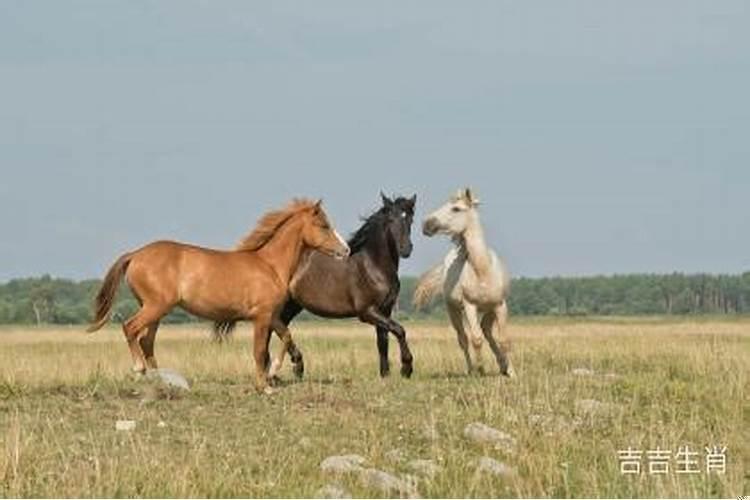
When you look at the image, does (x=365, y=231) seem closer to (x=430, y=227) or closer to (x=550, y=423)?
(x=430, y=227)

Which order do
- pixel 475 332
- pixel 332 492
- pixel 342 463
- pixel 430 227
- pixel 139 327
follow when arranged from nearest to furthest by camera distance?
pixel 332 492 → pixel 342 463 → pixel 139 327 → pixel 475 332 → pixel 430 227

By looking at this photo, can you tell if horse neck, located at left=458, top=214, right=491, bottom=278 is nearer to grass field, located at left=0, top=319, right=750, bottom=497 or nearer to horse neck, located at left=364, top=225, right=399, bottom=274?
horse neck, located at left=364, top=225, right=399, bottom=274

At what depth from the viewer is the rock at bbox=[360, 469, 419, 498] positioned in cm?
859

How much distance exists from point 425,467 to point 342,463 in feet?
2.03

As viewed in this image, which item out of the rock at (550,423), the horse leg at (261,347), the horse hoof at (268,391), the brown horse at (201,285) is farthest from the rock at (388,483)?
the brown horse at (201,285)

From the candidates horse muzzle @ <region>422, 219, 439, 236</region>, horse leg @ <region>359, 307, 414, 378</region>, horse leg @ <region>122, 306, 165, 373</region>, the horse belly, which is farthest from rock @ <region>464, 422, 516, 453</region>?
horse muzzle @ <region>422, 219, 439, 236</region>

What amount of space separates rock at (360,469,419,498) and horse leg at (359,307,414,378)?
7.42 meters

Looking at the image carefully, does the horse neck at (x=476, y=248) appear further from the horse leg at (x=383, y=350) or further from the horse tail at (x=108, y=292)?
Result: the horse tail at (x=108, y=292)

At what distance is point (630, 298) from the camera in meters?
185

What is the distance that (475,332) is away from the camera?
16.7 meters

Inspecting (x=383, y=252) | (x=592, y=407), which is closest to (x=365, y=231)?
(x=383, y=252)

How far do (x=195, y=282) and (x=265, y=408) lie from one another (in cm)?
248

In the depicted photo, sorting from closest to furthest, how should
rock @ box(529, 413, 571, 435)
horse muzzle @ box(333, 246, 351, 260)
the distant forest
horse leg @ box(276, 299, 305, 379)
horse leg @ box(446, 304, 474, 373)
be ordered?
rock @ box(529, 413, 571, 435)
horse muzzle @ box(333, 246, 351, 260)
horse leg @ box(276, 299, 305, 379)
horse leg @ box(446, 304, 474, 373)
the distant forest

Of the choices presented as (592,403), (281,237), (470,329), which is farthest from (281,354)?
(592,403)
